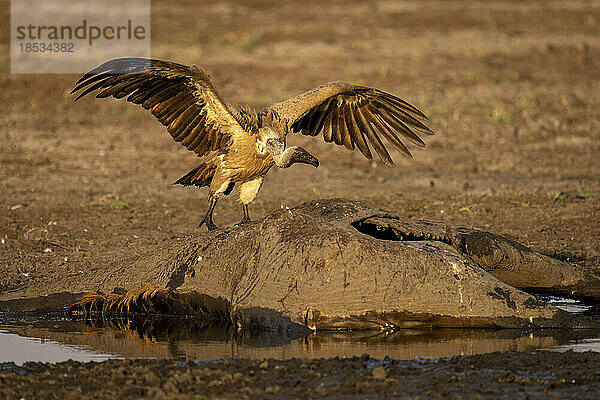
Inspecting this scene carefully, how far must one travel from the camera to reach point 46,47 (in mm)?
20312

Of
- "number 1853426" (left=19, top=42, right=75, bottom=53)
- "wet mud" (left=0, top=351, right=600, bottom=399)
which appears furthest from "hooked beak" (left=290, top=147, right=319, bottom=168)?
"number 1853426" (left=19, top=42, right=75, bottom=53)

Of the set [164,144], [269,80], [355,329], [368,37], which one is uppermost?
[368,37]

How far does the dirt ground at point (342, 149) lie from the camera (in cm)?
1111

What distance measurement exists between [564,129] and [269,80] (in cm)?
537

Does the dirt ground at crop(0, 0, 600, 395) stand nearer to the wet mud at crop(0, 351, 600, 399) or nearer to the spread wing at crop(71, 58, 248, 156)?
the wet mud at crop(0, 351, 600, 399)

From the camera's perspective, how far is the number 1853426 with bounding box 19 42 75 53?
2006 cm

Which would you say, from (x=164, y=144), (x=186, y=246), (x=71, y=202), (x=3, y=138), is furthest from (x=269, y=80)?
(x=186, y=246)

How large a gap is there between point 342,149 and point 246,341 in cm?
862

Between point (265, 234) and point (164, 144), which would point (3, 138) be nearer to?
point (164, 144)

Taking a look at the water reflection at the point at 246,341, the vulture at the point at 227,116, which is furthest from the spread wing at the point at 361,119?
the water reflection at the point at 246,341

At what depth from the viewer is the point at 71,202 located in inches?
487

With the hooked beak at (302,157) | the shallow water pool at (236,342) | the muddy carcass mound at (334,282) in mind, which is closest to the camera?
the shallow water pool at (236,342)

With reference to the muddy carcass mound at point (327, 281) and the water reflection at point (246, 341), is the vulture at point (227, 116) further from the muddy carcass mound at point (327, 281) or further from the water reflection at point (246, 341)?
the water reflection at point (246, 341)

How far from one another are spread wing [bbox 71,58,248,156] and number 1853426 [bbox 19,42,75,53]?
1164cm
